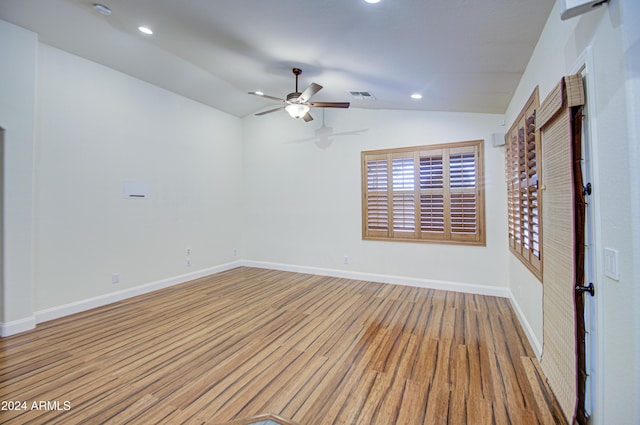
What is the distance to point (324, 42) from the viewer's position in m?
2.65

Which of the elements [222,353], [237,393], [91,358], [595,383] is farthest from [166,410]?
[595,383]

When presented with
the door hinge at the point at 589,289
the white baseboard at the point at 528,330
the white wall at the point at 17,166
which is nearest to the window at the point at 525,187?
the white baseboard at the point at 528,330

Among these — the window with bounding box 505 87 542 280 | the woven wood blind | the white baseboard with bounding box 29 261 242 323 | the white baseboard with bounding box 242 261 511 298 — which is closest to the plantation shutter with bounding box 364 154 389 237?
the white baseboard with bounding box 242 261 511 298

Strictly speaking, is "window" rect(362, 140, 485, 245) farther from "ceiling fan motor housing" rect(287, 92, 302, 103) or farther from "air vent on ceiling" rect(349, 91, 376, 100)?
"ceiling fan motor housing" rect(287, 92, 302, 103)

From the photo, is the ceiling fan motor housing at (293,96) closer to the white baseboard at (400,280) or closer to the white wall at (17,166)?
the white wall at (17,166)

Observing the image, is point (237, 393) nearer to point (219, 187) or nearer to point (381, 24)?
point (381, 24)

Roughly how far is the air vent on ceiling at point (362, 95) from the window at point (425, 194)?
3.36ft

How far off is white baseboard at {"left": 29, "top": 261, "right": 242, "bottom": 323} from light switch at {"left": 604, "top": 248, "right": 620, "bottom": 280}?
517 centimetres

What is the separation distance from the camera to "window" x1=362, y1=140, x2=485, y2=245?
4.20 metres

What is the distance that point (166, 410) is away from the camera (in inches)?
73.2

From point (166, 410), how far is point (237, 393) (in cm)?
47

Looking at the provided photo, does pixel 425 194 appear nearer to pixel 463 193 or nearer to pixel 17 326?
pixel 463 193

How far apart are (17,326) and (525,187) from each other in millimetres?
5691

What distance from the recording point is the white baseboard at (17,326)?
2.90 m
